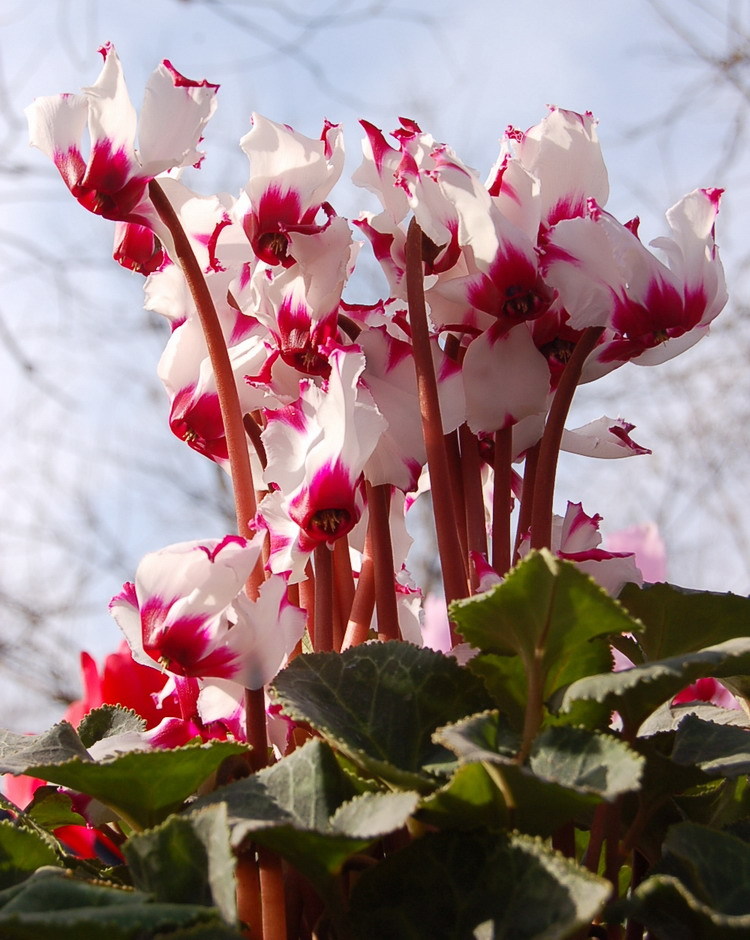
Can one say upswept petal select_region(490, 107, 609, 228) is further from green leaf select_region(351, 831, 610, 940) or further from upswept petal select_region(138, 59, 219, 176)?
green leaf select_region(351, 831, 610, 940)

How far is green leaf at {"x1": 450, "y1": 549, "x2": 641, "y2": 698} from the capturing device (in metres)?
0.48

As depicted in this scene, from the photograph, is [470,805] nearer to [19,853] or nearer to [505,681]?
[505,681]

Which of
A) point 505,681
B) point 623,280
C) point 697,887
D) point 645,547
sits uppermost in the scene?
point 623,280

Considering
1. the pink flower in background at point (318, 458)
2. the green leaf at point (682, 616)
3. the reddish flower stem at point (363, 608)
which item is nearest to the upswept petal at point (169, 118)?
the pink flower in background at point (318, 458)

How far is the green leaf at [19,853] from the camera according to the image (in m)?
0.51

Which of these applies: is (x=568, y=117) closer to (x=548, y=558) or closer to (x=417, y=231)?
(x=417, y=231)

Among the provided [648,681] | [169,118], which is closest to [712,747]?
[648,681]

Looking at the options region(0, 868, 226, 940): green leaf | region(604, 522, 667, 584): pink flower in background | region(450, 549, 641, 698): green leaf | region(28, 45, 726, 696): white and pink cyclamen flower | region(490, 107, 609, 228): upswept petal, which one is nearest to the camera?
region(0, 868, 226, 940): green leaf

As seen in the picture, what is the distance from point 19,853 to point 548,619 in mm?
273

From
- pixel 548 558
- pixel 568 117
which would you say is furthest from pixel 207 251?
pixel 548 558

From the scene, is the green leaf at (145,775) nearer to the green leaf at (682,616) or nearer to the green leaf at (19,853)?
the green leaf at (19,853)

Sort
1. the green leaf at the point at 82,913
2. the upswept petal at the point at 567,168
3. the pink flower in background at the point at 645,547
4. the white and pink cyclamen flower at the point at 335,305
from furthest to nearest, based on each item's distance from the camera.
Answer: the pink flower in background at the point at 645,547 < the upswept petal at the point at 567,168 < the white and pink cyclamen flower at the point at 335,305 < the green leaf at the point at 82,913

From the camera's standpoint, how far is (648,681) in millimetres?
483

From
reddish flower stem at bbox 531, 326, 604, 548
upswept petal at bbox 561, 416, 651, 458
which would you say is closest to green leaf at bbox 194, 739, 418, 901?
reddish flower stem at bbox 531, 326, 604, 548
